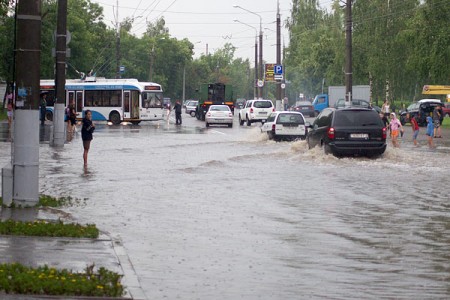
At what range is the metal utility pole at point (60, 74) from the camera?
38531 mm

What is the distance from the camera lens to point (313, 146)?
33312 millimetres

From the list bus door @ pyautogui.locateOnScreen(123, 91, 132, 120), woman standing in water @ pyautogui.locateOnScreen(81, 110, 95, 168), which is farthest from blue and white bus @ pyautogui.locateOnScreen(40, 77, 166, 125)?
woman standing in water @ pyautogui.locateOnScreen(81, 110, 95, 168)

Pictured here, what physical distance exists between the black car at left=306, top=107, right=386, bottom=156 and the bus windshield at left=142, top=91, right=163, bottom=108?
36100 millimetres

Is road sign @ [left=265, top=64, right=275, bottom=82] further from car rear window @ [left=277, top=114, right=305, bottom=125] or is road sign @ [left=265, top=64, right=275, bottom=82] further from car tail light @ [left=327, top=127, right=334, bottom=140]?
car tail light @ [left=327, top=127, right=334, bottom=140]

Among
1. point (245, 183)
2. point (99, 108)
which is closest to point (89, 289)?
→ point (245, 183)

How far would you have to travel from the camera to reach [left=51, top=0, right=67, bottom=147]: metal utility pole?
38.5m

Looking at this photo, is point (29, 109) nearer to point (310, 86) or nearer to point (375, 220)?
point (375, 220)

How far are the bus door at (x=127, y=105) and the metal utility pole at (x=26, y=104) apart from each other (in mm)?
48847

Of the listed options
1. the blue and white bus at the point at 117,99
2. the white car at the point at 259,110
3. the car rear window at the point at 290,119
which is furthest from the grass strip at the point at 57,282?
the blue and white bus at the point at 117,99

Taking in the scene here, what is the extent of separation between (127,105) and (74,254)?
178 feet

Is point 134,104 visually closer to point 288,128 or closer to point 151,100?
point 151,100

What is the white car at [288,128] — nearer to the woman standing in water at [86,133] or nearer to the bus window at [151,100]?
the woman standing in water at [86,133]

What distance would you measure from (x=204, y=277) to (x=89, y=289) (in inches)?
83.9

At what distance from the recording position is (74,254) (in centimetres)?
1176
